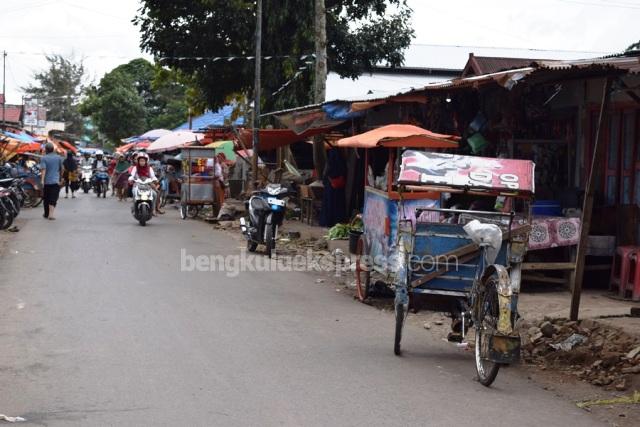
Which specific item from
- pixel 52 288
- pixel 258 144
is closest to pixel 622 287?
pixel 52 288

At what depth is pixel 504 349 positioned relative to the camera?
6.82 metres

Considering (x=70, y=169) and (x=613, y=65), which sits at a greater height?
(x=613, y=65)

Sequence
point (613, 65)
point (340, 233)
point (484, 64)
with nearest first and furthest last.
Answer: point (613, 65) → point (340, 233) → point (484, 64)

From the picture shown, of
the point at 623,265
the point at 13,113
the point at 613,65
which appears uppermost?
the point at 613,65

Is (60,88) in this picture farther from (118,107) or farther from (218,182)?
(218,182)

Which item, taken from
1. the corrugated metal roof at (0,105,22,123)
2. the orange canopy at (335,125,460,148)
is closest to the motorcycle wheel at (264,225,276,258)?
the orange canopy at (335,125,460,148)

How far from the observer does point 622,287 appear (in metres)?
11.6

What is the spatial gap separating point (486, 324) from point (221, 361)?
2.24 meters

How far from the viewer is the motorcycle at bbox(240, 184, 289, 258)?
54.3 ft

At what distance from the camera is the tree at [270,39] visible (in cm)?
2956

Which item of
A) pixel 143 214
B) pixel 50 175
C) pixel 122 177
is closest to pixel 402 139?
pixel 143 214

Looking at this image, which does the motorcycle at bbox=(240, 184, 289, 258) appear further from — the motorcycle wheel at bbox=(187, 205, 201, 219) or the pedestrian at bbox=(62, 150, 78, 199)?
the pedestrian at bbox=(62, 150, 78, 199)

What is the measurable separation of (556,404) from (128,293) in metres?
6.28

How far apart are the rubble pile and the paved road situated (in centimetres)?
61
